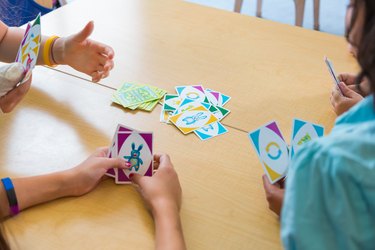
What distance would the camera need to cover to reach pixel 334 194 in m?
0.60

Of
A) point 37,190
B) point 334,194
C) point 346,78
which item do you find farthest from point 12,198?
point 346,78

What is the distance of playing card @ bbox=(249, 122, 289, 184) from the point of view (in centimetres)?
104

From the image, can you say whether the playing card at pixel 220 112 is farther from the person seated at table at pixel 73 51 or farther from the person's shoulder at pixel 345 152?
the person's shoulder at pixel 345 152

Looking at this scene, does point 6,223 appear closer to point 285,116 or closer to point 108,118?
point 108,118

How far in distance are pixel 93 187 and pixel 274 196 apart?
17.0 inches

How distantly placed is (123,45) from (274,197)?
2.92 ft

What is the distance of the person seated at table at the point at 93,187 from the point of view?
3.25 feet

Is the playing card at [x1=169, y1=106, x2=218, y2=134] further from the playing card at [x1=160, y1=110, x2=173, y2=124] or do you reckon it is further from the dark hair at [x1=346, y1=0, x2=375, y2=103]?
the dark hair at [x1=346, y1=0, x2=375, y2=103]

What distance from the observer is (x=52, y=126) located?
1.27m

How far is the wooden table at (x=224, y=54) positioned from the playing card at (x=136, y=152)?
1.02 ft

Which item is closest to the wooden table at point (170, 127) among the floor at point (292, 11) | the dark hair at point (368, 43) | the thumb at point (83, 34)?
the thumb at point (83, 34)

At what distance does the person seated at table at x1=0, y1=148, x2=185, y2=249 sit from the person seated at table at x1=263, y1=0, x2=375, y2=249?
39 centimetres

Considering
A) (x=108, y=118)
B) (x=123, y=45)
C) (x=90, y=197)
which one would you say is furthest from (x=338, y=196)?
(x=123, y=45)

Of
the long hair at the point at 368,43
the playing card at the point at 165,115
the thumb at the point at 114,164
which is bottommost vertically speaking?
the playing card at the point at 165,115
